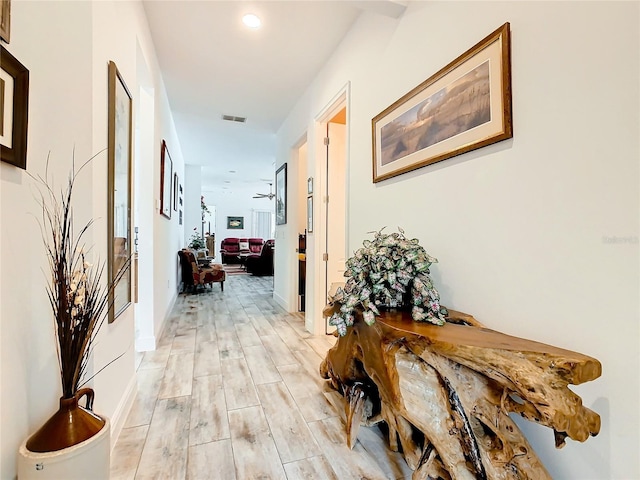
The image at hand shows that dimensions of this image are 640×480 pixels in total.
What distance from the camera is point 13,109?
918 millimetres

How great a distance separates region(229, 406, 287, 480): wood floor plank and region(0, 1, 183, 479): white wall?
0.63 metres

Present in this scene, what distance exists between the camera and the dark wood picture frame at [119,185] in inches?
61.8

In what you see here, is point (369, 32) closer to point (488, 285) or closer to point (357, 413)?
point (488, 285)

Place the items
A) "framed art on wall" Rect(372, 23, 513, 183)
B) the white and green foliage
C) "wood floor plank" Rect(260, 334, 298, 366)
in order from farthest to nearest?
1. "wood floor plank" Rect(260, 334, 298, 366)
2. the white and green foliage
3. "framed art on wall" Rect(372, 23, 513, 183)

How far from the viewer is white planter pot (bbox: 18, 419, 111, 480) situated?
89cm

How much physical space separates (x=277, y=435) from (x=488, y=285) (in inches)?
52.1

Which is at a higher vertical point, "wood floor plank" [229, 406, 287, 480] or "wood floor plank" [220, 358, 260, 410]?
"wood floor plank" [220, 358, 260, 410]

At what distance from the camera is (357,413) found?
64.2 inches

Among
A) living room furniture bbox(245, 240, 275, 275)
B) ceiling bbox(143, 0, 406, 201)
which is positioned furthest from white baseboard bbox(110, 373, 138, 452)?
living room furniture bbox(245, 240, 275, 275)

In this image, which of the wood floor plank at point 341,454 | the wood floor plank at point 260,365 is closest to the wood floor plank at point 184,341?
the wood floor plank at point 260,365

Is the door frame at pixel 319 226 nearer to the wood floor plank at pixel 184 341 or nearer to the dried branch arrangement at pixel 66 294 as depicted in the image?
the wood floor plank at pixel 184 341

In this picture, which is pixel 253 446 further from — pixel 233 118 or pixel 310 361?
pixel 233 118

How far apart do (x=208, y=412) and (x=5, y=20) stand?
1.95 metres

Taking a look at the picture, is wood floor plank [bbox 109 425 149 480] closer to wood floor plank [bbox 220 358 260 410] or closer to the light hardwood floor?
the light hardwood floor
